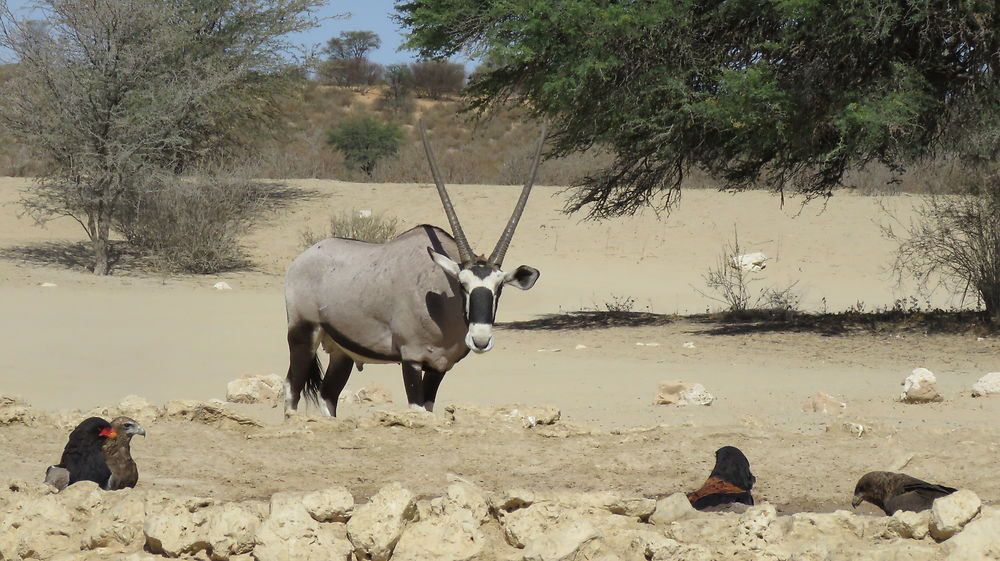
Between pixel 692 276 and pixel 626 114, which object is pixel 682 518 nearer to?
pixel 626 114

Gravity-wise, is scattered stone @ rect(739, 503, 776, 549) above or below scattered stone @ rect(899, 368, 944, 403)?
above

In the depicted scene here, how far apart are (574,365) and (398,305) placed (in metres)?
5.77

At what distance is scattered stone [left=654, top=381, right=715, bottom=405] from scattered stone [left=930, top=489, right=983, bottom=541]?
542 cm

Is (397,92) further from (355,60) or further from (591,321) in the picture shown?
(591,321)

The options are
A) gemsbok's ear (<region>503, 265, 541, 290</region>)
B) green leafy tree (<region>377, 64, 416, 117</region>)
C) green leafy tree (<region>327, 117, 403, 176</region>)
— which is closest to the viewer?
gemsbok's ear (<region>503, 265, 541, 290</region>)

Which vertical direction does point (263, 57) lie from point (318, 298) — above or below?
above

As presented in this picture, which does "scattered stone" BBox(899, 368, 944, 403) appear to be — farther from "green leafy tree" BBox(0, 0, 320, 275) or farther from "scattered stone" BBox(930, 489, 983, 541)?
"green leafy tree" BBox(0, 0, 320, 275)

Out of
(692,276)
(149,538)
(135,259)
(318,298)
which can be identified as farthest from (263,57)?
(149,538)

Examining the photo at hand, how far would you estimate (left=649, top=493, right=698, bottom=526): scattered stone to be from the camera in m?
5.26

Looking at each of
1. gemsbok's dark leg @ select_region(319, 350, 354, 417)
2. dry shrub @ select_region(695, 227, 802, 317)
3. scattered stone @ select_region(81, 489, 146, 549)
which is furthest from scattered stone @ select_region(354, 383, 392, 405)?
dry shrub @ select_region(695, 227, 802, 317)

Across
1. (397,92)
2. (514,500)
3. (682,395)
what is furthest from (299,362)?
(397,92)

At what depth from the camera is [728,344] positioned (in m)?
15.8

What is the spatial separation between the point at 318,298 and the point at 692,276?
18.1 meters

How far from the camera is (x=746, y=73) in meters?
15.1
